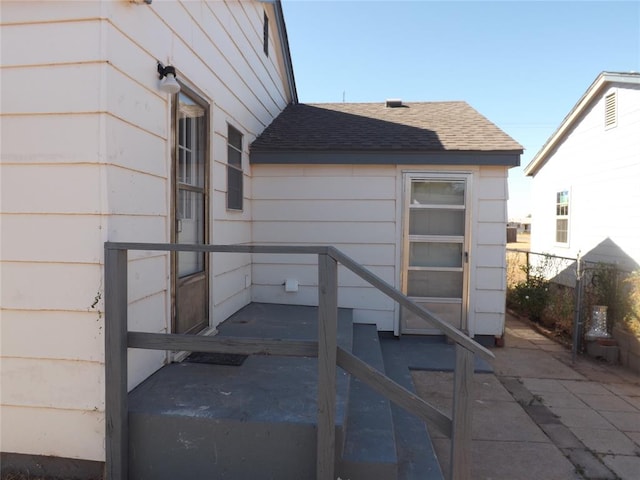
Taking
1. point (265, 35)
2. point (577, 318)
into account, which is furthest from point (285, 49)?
point (577, 318)

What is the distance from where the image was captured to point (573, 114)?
27.9 feet

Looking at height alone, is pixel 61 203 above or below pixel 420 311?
above

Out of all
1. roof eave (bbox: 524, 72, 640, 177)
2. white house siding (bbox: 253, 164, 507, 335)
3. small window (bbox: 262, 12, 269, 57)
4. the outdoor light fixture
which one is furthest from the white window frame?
the outdoor light fixture

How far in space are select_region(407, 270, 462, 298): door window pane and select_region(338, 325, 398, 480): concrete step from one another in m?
2.25

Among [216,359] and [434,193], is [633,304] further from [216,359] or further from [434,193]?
[216,359]

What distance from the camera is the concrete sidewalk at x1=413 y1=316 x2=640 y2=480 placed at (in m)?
2.69

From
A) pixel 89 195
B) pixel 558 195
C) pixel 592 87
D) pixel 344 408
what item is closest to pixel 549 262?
pixel 558 195

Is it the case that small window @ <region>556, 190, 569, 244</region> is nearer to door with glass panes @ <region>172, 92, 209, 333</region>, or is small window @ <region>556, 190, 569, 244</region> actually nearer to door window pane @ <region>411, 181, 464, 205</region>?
door window pane @ <region>411, 181, 464, 205</region>

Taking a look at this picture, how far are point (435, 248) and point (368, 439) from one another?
3261 mm

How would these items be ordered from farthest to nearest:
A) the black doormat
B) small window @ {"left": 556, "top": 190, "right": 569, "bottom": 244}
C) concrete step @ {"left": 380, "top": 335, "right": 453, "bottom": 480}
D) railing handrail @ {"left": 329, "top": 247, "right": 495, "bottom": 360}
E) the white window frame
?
small window @ {"left": 556, "top": 190, "right": 569, "bottom": 244} → the white window frame → the black doormat → concrete step @ {"left": 380, "top": 335, "right": 453, "bottom": 480} → railing handrail @ {"left": 329, "top": 247, "right": 495, "bottom": 360}

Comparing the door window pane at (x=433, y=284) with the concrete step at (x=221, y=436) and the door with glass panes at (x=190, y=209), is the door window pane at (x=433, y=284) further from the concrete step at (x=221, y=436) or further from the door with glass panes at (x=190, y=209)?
the concrete step at (x=221, y=436)

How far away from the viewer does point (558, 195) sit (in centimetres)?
938

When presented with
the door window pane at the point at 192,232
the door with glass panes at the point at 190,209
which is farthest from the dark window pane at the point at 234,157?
the door window pane at the point at 192,232

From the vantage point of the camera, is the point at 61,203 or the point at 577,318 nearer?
the point at 61,203
